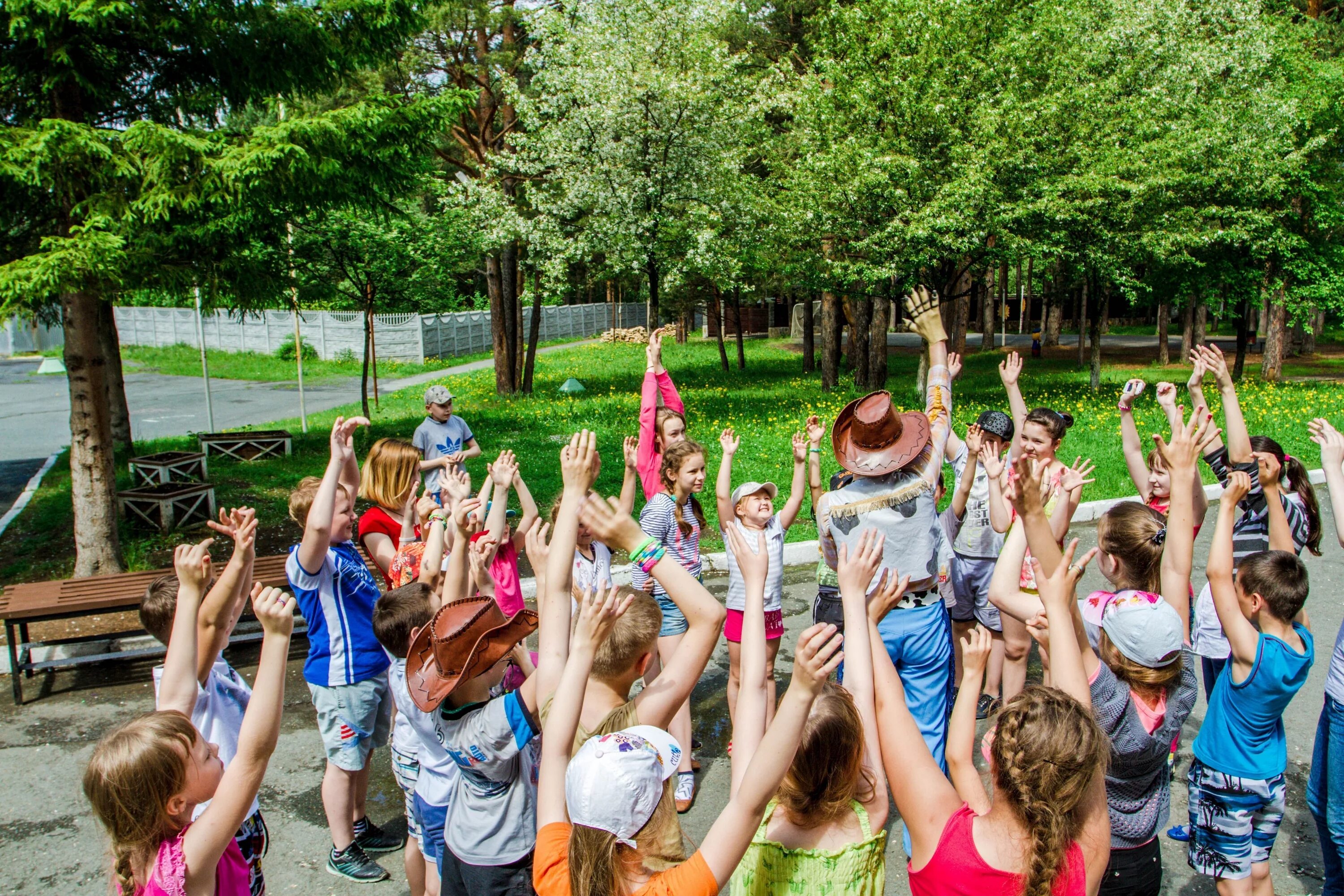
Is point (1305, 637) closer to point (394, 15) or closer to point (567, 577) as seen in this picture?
point (567, 577)

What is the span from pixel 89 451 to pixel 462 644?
6.95 metres

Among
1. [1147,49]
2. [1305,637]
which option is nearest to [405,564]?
[1305,637]

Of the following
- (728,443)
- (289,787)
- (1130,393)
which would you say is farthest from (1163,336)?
(289,787)

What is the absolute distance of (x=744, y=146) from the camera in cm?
1914

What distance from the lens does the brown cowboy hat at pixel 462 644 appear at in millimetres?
2768

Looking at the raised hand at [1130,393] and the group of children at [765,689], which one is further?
the raised hand at [1130,393]

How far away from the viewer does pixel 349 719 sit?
4.20m

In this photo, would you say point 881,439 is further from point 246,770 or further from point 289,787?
point 289,787

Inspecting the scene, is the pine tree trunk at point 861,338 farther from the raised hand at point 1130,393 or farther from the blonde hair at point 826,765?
the blonde hair at point 826,765

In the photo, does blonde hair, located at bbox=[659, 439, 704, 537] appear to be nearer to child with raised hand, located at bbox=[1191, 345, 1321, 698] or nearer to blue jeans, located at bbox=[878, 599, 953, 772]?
blue jeans, located at bbox=[878, 599, 953, 772]

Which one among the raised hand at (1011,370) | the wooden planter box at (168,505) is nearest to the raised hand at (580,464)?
the raised hand at (1011,370)

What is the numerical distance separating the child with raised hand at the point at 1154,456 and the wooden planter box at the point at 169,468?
10121 millimetres

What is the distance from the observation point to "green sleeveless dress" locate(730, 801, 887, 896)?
7.60ft

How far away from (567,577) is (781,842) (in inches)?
41.0
